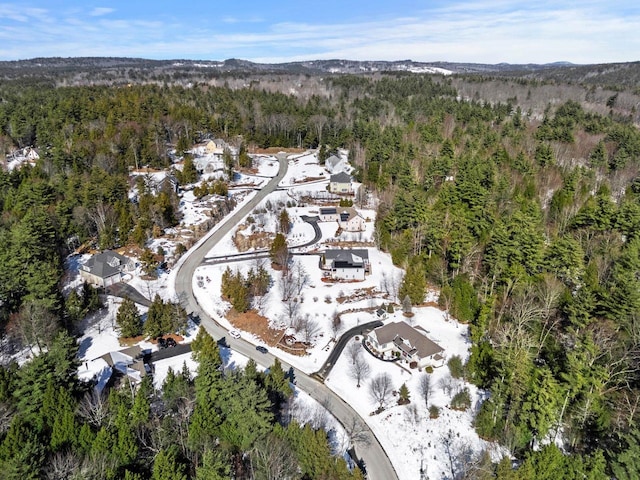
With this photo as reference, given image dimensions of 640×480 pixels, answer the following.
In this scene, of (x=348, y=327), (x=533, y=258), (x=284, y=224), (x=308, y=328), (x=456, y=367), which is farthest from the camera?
(x=284, y=224)

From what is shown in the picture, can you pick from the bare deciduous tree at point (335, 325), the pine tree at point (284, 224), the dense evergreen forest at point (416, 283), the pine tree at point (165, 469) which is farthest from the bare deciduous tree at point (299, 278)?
the pine tree at point (165, 469)

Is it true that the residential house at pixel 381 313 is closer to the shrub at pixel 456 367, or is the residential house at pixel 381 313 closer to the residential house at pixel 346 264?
the residential house at pixel 346 264

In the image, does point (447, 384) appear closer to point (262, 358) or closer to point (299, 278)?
point (262, 358)

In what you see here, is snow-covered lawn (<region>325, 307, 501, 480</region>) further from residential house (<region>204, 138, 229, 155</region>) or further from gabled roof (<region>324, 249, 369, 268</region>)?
residential house (<region>204, 138, 229, 155</region>)

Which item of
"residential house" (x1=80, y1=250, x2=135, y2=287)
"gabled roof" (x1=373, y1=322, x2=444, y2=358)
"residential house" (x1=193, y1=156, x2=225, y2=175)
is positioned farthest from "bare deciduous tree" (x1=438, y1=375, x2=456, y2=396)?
"residential house" (x1=193, y1=156, x2=225, y2=175)

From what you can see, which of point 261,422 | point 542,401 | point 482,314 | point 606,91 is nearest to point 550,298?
point 482,314

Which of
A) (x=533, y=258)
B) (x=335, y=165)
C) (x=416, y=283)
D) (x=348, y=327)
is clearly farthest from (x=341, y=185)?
(x=348, y=327)
